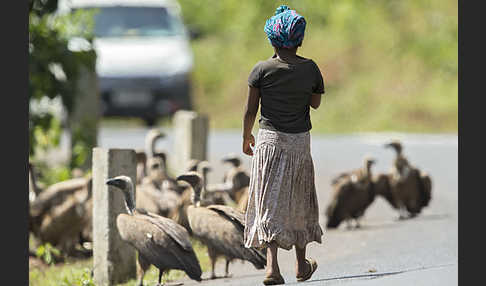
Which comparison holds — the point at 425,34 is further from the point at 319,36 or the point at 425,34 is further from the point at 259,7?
the point at 259,7

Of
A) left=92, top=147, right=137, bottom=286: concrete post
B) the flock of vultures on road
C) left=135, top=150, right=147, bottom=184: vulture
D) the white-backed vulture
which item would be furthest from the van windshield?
left=92, top=147, right=137, bottom=286: concrete post

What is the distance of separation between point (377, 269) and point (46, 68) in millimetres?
7116

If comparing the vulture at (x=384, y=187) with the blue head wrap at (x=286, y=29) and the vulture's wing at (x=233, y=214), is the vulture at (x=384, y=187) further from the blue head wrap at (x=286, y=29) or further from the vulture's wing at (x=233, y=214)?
the blue head wrap at (x=286, y=29)

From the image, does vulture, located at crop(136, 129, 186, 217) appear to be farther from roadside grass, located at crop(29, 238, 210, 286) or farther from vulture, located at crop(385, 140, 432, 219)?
vulture, located at crop(385, 140, 432, 219)

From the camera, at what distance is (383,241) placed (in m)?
11.0

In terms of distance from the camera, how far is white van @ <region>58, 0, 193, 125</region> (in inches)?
839

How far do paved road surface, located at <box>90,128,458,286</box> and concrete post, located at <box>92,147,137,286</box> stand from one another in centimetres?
71

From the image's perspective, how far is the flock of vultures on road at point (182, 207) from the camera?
8820mm

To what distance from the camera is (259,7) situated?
34438 mm

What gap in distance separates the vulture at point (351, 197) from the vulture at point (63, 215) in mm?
2632

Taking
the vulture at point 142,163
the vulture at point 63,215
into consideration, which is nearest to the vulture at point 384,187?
the vulture at point 142,163

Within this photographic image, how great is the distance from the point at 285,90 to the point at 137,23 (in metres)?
14.7

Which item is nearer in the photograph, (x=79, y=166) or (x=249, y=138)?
(x=249, y=138)

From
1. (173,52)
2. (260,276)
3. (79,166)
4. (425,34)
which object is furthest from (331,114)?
(260,276)
